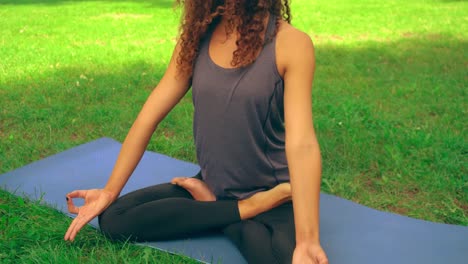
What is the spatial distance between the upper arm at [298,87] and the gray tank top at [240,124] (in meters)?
0.07

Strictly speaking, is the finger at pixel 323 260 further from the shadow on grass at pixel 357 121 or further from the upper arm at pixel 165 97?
the shadow on grass at pixel 357 121

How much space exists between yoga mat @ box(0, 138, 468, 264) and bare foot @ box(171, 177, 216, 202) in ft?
0.54

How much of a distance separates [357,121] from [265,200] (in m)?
1.81

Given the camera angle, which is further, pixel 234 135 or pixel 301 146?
pixel 234 135

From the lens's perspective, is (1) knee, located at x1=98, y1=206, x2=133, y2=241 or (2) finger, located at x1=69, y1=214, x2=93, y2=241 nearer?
(2) finger, located at x1=69, y1=214, x2=93, y2=241

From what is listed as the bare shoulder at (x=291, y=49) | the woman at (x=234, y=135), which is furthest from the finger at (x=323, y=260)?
the bare shoulder at (x=291, y=49)

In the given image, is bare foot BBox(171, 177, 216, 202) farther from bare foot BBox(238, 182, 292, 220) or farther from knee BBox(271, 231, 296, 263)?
knee BBox(271, 231, 296, 263)

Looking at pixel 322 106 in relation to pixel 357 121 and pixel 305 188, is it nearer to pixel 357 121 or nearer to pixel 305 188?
pixel 357 121

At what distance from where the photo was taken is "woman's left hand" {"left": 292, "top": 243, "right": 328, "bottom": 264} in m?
1.89

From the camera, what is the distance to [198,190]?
249 centimetres

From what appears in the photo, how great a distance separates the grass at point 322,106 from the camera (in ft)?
9.10

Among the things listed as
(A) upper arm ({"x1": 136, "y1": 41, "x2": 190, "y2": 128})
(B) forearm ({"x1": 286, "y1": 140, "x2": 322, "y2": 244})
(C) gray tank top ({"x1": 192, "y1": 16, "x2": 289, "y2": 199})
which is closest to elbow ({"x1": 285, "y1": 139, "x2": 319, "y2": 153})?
(B) forearm ({"x1": 286, "y1": 140, "x2": 322, "y2": 244})

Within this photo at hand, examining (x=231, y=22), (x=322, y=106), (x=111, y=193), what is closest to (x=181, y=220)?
(x=111, y=193)

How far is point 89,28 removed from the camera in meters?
7.58
